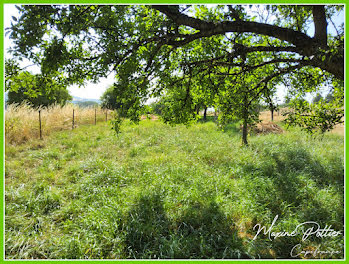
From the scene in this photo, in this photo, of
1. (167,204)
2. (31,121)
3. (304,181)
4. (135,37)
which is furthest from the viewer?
(31,121)

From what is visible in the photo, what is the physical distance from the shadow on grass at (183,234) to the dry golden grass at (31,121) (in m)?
8.56

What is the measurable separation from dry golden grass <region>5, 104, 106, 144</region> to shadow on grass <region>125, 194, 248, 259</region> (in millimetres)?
8557

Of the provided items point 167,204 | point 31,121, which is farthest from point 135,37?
point 31,121

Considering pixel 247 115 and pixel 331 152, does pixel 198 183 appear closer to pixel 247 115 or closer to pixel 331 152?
pixel 247 115

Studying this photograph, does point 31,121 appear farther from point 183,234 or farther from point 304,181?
point 304,181

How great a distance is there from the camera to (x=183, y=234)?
346 centimetres

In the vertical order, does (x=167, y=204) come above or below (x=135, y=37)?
below

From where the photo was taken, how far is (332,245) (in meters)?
3.14

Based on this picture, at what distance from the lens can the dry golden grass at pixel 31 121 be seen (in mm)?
9422

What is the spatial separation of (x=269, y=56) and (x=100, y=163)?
612 cm

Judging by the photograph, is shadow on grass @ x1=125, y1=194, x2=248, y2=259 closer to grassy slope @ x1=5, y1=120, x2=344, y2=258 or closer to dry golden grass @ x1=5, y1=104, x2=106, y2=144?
grassy slope @ x1=5, y1=120, x2=344, y2=258

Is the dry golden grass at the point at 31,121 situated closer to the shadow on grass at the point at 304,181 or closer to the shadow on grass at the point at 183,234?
the shadow on grass at the point at 183,234

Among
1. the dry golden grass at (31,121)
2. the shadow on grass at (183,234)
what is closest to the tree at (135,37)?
the shadow on grass at (183,234)

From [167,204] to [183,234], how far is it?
87 centimetres
